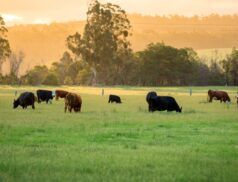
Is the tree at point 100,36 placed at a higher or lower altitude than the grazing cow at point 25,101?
higher

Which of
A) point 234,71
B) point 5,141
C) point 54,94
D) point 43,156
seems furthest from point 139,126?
point 234,71

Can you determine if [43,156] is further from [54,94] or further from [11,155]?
[54,94]

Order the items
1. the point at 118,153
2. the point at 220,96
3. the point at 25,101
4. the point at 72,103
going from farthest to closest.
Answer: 1. the point at 220,96
2. the point at 25,101
3. the point at 72,103
4. the point at 118,153

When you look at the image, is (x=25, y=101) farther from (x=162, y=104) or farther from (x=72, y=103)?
(x=162, y=104)

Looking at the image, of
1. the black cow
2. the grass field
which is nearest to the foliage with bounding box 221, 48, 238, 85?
the black cow

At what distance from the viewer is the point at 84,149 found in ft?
45.2

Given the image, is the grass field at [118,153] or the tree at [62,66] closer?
the grass field at [118,153]

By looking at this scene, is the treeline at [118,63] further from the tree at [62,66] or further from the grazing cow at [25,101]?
the grazing cow at [25,101]

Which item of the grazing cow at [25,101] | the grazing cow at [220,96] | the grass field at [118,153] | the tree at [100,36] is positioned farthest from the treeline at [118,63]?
the grass field at [118,153]

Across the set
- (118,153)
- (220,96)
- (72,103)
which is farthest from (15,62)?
(118,153)

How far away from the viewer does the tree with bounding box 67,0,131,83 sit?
4193 inches

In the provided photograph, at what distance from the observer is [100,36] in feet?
352

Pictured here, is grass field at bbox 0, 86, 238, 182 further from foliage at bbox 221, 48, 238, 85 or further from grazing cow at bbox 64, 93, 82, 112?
foliage at bbox 221, 48, 238, 85

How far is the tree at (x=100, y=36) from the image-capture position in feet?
349
